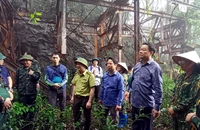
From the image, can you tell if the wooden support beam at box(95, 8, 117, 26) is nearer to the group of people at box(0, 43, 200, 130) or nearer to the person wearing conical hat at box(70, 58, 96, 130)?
the group of people at box(0, 43, 200, 130)

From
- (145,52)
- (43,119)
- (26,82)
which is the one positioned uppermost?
(145,52)

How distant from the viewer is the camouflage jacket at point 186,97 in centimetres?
225

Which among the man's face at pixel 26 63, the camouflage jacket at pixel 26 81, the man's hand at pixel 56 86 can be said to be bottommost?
the man's hand at pixel 56 86

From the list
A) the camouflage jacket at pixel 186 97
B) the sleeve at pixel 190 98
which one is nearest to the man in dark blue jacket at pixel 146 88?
the camouflage jacket at pixel 186 97

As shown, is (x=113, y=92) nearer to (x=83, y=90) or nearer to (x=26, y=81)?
(x=83, y=90)

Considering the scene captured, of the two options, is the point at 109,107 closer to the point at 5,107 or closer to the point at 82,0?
the point at 5,107

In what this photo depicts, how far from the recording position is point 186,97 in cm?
236

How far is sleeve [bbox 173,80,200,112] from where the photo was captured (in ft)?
7.25

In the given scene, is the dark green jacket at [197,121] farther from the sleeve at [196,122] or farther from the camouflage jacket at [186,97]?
the camouflage jacket at [186,97]

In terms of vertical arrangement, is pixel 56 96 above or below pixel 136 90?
below

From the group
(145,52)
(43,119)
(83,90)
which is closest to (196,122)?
(145,52)

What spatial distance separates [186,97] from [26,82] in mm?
3319

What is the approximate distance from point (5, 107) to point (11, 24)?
24.7 feet

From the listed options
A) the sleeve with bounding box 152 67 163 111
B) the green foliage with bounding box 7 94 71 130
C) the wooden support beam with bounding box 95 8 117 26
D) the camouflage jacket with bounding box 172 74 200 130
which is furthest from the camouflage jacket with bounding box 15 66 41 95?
the wooden support beam with bounding box 95 8 117 26
